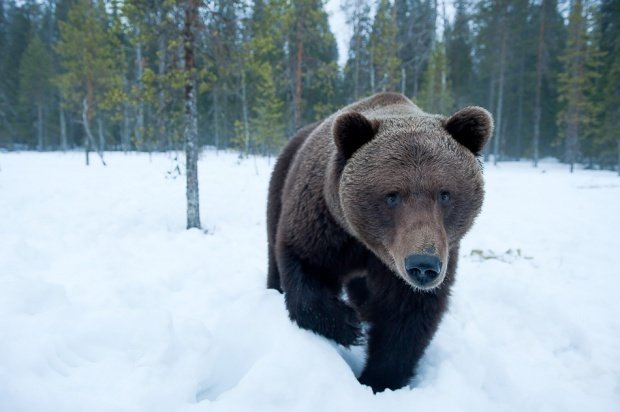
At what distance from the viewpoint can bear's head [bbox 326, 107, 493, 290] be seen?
1.81 m

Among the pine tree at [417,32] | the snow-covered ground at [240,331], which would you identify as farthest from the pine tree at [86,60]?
the snow-covered ground at [240,331]

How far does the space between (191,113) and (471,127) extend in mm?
5393

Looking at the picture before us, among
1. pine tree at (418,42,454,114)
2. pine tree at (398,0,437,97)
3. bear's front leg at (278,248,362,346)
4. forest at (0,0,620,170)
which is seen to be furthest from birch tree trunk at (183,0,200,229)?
pine tree at (418,42,454,114)

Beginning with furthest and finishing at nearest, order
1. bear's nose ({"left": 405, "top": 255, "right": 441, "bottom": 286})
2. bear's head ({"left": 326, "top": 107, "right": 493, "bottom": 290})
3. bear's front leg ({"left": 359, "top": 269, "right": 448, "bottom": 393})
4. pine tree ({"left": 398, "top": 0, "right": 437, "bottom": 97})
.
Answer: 1. pine tree ({"left": 398, "top": 0, "right": 437, "bottom": 97})
2. bear's front leg ({"left": 359, "top": 269, "right": 448, "bottom": 393})
3. bear's head ({"left": 326, "top": 107, "right": 493, "bottom": 290})
4. bear's nose ({"left": 405, "top": 255, "right": 441, "bottom": 286})

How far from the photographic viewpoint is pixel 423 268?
1.71 metres

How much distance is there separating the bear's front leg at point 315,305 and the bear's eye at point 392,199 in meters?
0.82

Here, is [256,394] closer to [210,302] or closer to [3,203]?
[210,302]

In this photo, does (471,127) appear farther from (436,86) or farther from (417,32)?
(436,86)

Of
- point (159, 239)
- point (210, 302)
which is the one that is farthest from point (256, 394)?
point (159, 239)

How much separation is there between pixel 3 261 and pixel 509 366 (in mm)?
4593

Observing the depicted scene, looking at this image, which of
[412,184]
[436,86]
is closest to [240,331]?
[412,184]

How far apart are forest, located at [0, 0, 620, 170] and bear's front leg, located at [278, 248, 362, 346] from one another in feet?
15.8

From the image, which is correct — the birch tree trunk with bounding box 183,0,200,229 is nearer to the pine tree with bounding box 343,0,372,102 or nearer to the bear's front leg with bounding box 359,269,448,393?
the bear's front leg with bounding box 359,269,448,393

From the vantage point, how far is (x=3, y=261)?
3.61 m
